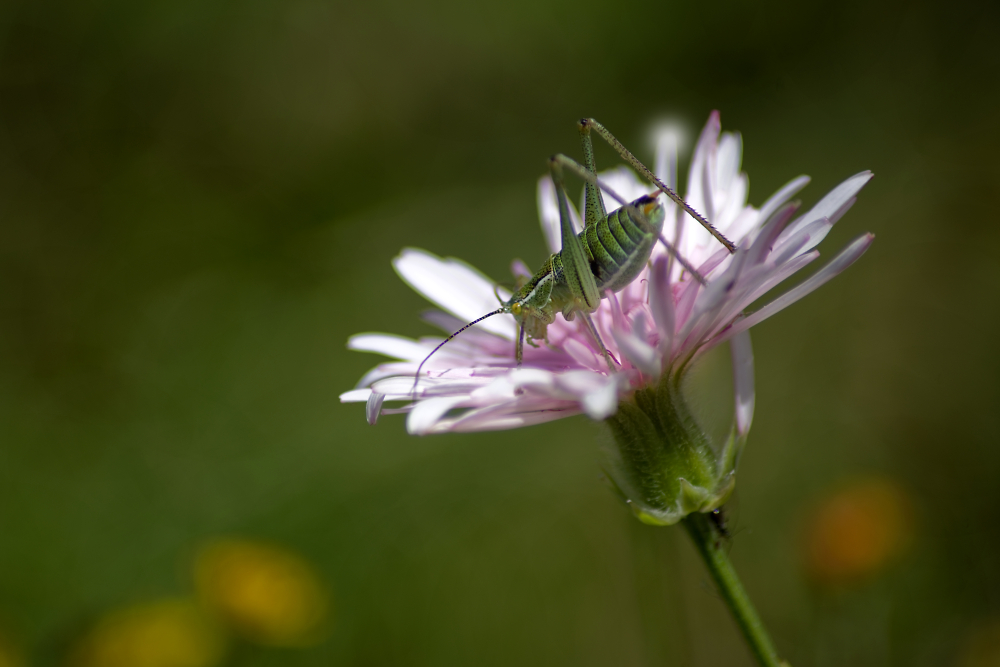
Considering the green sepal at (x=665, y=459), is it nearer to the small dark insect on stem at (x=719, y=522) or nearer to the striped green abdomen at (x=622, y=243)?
the small dark insect on stem at (x=719, y=522)

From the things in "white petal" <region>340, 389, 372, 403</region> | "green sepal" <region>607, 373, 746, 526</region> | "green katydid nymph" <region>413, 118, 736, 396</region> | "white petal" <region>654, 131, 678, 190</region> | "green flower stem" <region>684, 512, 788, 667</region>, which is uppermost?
"white petal" <region>654, 131, 678, 190</region>

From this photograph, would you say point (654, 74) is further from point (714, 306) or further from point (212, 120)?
point (714, 306)

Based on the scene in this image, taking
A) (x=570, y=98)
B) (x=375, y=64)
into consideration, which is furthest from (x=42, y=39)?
(x=570, y=98)

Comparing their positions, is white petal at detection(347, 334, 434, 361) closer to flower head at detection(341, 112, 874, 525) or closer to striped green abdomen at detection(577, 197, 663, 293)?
flower head at detection(341, 112, 874, 525)

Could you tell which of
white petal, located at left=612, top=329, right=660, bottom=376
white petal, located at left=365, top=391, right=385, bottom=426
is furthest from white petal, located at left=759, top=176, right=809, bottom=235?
white petal, located at left=365, top=391, right=385, bottom=426

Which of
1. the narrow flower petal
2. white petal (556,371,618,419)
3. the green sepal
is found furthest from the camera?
the narrow flower petal

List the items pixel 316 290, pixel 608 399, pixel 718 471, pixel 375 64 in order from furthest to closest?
pixel 375 64 → pixel 316 290 → pixel 718 471 → pixel 608 399

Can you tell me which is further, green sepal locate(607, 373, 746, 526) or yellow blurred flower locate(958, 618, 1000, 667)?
yellow blurred flower locate(958, 618, 1000, 667)
